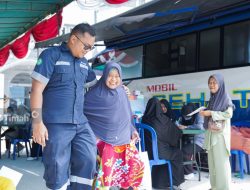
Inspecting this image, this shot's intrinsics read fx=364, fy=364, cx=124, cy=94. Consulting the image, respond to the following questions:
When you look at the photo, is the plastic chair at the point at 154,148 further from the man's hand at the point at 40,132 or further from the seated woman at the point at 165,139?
the man's hand at the point at 40,132

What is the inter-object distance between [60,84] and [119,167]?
119 centimetres

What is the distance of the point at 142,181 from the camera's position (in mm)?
3689

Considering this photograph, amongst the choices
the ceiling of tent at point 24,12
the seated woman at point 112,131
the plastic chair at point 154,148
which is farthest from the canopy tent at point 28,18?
the seated woman at point 112,131

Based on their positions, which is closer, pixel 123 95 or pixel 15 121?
pixel 123 95

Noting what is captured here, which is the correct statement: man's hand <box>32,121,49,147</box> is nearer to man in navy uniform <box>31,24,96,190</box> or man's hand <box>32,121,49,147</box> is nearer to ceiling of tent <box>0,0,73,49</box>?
man in navy uniform <box>31,24,96,190</box>

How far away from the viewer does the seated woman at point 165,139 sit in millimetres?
4523

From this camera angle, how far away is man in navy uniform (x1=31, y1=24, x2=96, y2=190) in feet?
8.97

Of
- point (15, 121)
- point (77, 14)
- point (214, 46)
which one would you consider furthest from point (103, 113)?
point (77, 14)

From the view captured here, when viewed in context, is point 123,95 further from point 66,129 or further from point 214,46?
point 214,46

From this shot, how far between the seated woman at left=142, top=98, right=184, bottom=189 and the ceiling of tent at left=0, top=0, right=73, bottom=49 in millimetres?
2280

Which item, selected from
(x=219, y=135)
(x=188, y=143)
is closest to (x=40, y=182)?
(x=188, y=143)

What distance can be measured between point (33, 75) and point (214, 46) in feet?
14.3

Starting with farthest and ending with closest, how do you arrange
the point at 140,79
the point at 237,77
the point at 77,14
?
the point at 77,14 → the point at 140,79 → the point at 237,77

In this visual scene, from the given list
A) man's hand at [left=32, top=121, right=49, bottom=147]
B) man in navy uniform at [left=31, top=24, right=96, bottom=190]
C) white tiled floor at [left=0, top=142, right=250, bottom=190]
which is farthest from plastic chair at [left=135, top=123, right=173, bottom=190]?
man's hand at [left=32, top=121, right=49, bottom=147]
